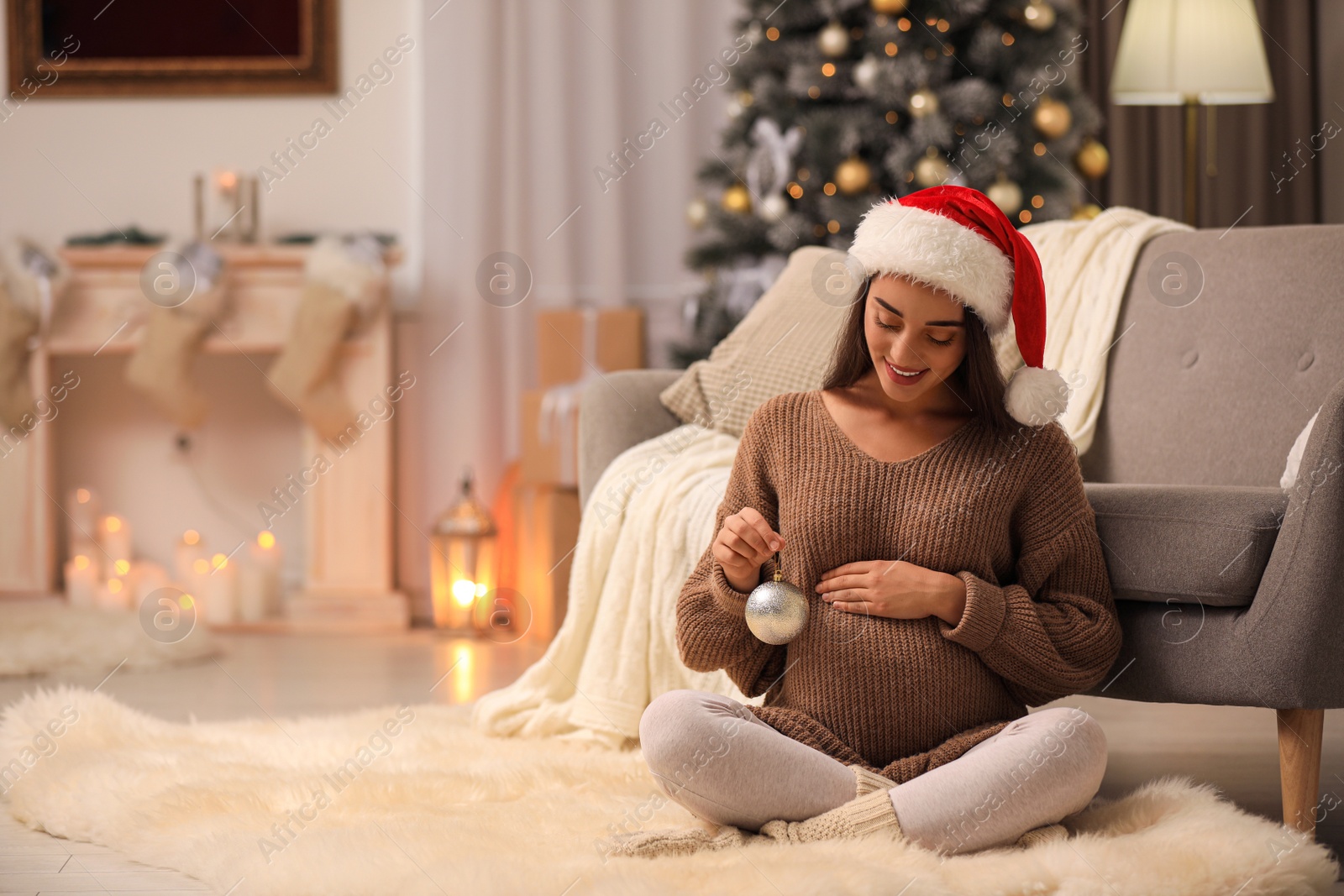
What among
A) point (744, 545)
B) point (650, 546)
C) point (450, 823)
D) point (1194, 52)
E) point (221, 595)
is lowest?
point (221, 595)

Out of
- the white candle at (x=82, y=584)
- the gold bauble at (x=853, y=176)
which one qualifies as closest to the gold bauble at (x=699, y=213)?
the gold bauble at (x=853, y=176)

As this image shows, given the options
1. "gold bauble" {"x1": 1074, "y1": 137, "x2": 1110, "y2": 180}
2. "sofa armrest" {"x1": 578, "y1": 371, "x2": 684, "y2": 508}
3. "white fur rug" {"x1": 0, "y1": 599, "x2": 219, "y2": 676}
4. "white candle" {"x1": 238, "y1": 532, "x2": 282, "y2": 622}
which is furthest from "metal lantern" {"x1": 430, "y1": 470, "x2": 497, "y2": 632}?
"gold bauble" {"x1": 1074, "y1": 137, "x2": 1110, "y2": 180}

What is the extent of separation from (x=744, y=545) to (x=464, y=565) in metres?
1.93

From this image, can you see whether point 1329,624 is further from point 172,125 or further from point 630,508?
point 172,125

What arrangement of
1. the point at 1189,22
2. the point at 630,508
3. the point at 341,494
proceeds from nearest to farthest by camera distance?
the point at 630,508, the point at 1189,22, the point at 341,494

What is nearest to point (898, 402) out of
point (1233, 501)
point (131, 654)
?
point (1233, 501)

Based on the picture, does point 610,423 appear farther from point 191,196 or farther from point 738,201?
point 191,196

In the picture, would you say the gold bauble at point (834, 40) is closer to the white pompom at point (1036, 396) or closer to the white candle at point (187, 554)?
the white pompom at point (1036, 396)

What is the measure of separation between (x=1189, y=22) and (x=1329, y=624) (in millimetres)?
2021

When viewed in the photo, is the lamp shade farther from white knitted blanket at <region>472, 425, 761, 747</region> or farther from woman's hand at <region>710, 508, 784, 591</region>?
woman's hand at <region>710, 508, 784, 591</region>

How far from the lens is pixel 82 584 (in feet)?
10.7

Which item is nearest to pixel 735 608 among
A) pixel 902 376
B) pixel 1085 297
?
pixel 902 376

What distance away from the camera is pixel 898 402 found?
1.48 meters

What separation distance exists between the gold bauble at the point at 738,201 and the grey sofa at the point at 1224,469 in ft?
2.98
